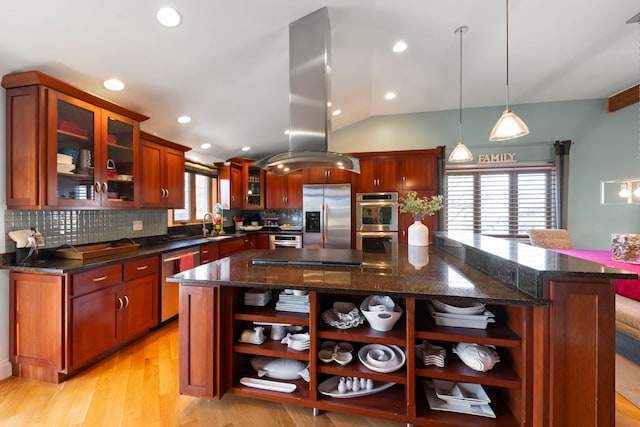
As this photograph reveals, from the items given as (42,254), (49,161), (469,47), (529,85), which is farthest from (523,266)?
(529,85)

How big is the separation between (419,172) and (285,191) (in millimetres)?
2339

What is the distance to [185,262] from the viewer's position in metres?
2.89

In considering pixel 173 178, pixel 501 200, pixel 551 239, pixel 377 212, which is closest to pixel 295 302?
pixel 173 178

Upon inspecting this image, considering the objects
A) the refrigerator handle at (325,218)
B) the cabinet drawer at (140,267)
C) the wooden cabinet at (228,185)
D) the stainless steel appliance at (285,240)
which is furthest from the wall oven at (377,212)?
the cabinet drawer at (140,267)

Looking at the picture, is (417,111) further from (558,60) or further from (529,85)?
(558,60)

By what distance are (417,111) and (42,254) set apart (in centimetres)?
507

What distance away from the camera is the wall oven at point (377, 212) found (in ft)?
13.4

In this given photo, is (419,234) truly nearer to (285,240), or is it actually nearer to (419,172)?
(419,172)

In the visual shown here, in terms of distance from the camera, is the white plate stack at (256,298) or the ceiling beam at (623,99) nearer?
the white plate stack at (256,298)

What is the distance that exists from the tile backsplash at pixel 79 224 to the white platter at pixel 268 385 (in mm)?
2024

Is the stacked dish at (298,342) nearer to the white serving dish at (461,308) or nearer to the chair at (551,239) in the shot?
the white serving dish at (461,308)

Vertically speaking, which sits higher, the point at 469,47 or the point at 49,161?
the point at 469,47

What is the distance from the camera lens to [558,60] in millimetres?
3066

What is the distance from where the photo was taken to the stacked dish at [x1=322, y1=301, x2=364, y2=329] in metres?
1.47
